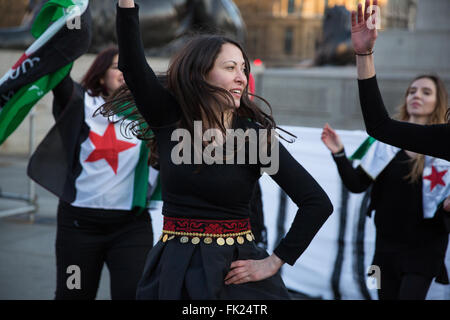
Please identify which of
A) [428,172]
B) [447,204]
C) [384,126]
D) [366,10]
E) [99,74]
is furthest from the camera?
[99,74]

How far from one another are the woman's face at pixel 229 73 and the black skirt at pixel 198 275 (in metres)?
0.55

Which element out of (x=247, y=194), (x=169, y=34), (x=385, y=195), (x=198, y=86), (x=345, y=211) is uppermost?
(x=169, y=34)

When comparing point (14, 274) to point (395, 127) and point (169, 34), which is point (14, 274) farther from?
point (169, 34)

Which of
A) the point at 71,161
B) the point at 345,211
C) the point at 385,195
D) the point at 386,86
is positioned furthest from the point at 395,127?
the point at 386,86

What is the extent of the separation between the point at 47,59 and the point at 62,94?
25cm

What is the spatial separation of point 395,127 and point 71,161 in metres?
2.03

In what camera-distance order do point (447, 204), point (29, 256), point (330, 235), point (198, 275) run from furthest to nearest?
point (29, 256) → point (330, 235) → point (447, 204) → point (198, 275)

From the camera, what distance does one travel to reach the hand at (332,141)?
11.9 ft

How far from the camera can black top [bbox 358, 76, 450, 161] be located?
2254 mm

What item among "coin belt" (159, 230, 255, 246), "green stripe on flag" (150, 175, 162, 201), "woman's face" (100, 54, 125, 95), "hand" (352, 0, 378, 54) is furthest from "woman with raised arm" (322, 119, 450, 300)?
"coin belt" (159, 230, 255, 246)

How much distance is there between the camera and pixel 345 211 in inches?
195

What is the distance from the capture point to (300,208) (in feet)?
6.73

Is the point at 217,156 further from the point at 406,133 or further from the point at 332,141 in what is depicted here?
the point at 332,141

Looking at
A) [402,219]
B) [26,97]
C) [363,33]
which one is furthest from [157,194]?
[363,33]
